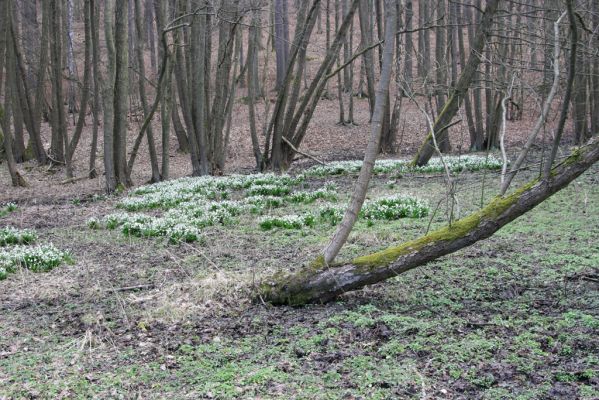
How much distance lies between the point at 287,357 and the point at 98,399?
1.45 meters

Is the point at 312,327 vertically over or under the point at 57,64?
under

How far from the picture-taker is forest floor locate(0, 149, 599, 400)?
13.9ft

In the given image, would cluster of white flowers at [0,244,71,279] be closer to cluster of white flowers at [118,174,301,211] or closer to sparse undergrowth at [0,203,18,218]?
cluster of white flowers at [118,174,301,211]

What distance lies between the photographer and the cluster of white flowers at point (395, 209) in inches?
391

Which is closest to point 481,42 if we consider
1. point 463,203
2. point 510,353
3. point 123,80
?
point 463,203

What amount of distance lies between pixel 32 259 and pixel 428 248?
18.0ft

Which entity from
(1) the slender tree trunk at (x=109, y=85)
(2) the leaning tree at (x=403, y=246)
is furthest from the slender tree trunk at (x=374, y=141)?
(1) the slender tree trunk at (x=109, y=85)

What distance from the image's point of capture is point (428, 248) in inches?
230

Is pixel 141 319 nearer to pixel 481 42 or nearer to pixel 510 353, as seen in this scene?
pixel 510 353

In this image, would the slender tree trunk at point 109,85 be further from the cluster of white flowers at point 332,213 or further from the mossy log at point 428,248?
the mossy log at point 428,248

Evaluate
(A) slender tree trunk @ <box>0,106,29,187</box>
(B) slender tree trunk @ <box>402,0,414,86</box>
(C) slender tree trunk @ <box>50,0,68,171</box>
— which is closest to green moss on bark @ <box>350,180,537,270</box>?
(B) slender tree trunk @ <box>402,0,414,86</box>

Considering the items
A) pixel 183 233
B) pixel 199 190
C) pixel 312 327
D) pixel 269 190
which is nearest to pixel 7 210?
pixel 199 190

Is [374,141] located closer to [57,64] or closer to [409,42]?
[57,64]

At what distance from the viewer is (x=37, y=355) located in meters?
→ 5.09
